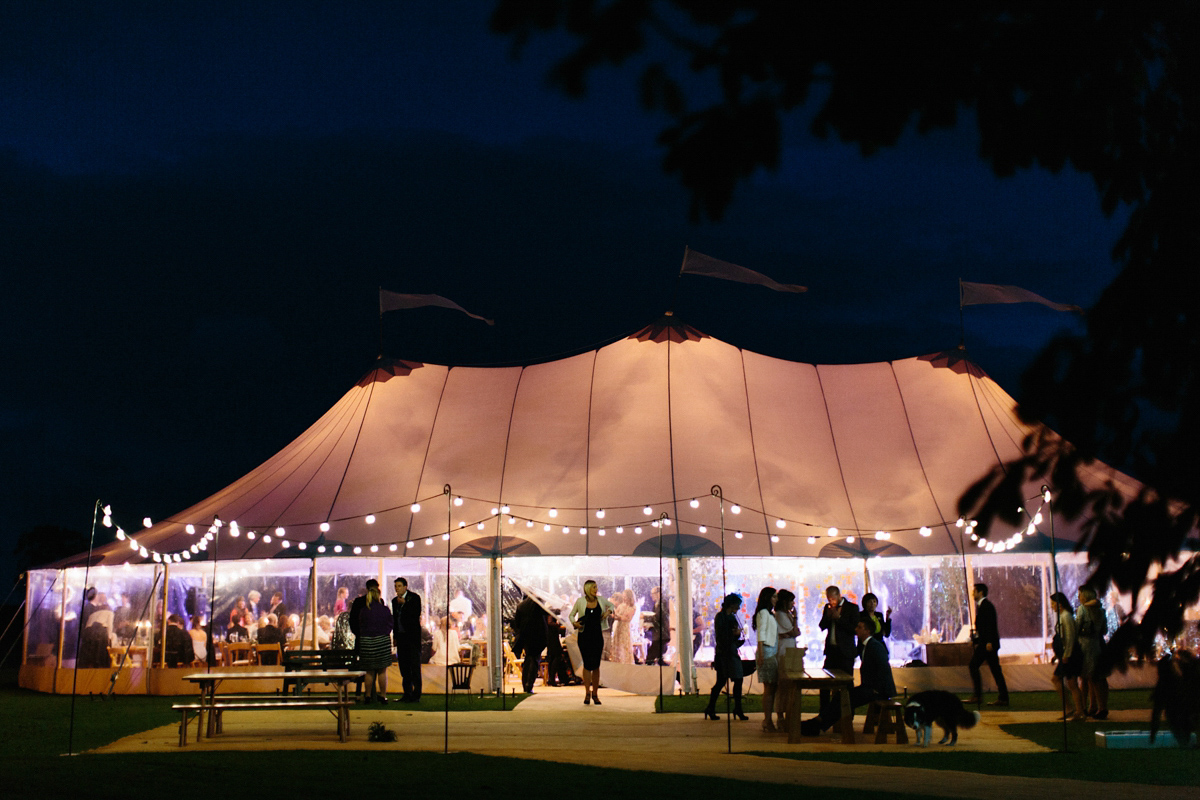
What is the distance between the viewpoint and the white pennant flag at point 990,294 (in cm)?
1617

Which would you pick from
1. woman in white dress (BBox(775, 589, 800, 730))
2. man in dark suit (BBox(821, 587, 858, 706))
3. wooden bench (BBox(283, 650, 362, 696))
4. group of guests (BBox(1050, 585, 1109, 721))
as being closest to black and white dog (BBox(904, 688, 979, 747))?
man in dark suit (BBox(821, 587, 858, 706))

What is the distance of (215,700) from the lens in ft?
30.5

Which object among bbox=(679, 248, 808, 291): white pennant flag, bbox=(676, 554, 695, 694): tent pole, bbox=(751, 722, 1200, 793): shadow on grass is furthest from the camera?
A: bbox=(679, 248, 808, 291): white pennant flag

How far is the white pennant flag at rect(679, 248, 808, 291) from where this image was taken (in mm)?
15766

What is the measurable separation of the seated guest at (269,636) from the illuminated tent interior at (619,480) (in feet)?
1.41

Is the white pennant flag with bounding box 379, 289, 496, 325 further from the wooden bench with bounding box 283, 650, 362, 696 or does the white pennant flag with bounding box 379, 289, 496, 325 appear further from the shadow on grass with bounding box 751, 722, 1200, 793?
the shadow on grass with bounding box 751, 722, 1200, 793

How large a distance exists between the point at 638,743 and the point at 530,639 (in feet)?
16.1

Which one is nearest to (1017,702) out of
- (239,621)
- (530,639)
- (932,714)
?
(932,714)

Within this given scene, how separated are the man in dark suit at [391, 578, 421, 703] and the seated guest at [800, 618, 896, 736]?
462 centimetres

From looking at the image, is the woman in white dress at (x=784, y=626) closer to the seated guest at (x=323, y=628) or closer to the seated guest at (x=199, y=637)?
the seated guest at (x=323, y=628)

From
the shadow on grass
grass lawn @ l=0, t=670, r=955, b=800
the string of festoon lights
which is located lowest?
the shadow on grass

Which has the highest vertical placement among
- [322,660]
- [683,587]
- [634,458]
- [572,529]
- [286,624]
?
[634,458]

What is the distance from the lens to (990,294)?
1627 cm

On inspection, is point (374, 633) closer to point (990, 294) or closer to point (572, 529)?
point (572, 529)
